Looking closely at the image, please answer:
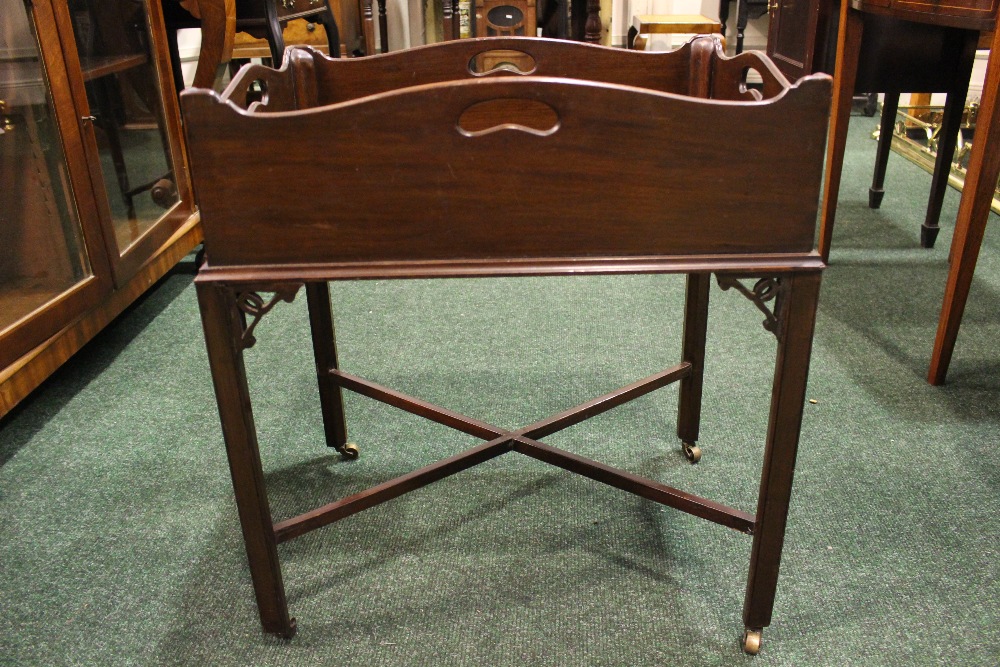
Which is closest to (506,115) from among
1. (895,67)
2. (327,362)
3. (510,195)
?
(510,195)

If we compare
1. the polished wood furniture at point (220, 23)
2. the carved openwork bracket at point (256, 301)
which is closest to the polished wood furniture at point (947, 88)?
the carved openwork bracket at point (256, 301)

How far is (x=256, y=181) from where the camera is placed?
0.85m

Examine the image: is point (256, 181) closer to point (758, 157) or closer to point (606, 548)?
point (758, 157)

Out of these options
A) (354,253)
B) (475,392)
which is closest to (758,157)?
(354,253)

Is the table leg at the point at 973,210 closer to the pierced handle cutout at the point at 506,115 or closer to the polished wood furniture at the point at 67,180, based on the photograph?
the pierced handle cutout at the point at 506,115

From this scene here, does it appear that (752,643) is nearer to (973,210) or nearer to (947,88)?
(973,210)

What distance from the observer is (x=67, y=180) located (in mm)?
1729

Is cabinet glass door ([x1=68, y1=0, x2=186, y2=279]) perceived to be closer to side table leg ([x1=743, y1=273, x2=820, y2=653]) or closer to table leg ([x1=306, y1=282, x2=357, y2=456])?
table leg ([x1=306, y1=282, x2=357, y2=456])

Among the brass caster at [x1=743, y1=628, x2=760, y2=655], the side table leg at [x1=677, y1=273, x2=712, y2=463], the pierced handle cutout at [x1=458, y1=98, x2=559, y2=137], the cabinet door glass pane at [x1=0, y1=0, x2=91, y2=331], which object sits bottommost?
the brass caster at [x1=743, y1=628, x2=760, y2=655]

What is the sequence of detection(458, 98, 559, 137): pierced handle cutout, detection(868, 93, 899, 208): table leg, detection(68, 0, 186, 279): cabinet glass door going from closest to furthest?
1. detection(458, 98, 559, 137): pierced handle cutout
2. detection(68, 0, 186, 279): cabinet glass door
3. detection(868, 93, 899, 208): table leg

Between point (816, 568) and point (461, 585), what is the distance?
0.52m

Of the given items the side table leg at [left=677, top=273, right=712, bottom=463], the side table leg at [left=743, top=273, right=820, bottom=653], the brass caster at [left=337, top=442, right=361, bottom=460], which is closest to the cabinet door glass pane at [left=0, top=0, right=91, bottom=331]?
the brass caster at [left=337, top=442, right=361, bottom=460]

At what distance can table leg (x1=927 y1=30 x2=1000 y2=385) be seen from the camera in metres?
1.51

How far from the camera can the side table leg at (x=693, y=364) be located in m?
1.38
